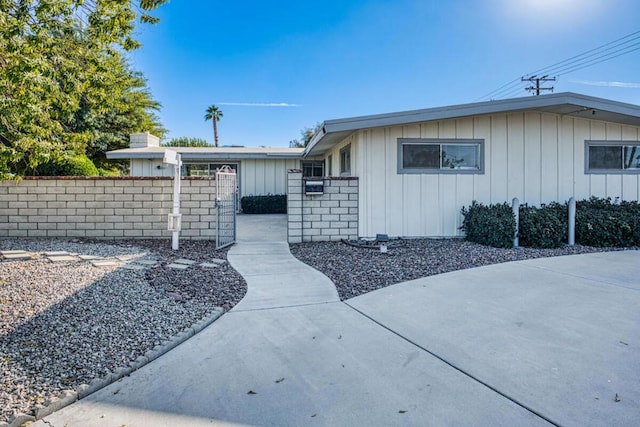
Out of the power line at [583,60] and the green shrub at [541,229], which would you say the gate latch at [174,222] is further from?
the power line at [583,60]

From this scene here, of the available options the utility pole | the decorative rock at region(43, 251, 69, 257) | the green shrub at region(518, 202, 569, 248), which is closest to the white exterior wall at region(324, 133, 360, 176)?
the green shrub at region(518, 202, 569, 248)

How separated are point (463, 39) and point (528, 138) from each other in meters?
7.53

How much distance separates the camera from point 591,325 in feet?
11.5

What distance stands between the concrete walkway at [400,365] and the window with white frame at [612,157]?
5506 millimetres

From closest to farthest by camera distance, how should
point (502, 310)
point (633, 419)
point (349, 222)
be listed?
point (633, 419) → point (502, 310) → point (349, 222)

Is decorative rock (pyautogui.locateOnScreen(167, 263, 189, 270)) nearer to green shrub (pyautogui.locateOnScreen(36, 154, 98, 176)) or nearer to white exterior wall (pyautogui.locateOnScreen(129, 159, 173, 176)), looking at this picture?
green shrub (pyautogui.locateOnScreen(36, 154, 98, 176))

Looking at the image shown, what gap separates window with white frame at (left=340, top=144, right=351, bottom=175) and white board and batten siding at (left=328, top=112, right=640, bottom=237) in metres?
0.81

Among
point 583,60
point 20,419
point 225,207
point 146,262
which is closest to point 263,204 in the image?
point 225,207

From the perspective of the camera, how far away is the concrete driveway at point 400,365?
2211mm

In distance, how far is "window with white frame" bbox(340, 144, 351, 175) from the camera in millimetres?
9977

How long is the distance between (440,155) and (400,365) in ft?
21.6

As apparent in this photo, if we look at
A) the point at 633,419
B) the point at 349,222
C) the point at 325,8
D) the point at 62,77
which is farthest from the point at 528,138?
the point at 62,77

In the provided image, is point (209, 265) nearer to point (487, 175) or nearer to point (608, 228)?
point (487, 175)

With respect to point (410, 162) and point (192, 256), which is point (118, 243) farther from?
point (410, 162)
